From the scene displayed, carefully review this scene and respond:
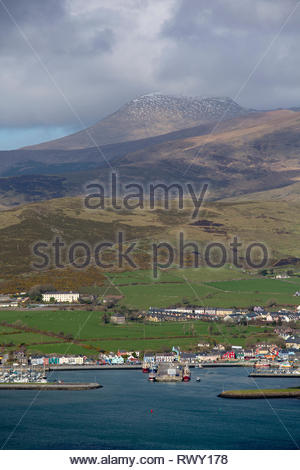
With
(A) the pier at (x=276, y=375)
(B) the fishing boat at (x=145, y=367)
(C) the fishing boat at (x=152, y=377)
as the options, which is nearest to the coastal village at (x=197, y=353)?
(B) the fishing boat at (x=145, y=367)

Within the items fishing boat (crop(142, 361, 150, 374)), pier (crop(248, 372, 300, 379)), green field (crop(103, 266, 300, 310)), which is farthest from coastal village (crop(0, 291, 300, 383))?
green field (crop(103, 266, 300, 310))

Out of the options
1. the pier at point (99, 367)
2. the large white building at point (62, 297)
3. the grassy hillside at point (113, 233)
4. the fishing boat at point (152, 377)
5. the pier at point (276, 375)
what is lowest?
the pier at point (276, 375)

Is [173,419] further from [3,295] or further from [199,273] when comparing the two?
[199,273]

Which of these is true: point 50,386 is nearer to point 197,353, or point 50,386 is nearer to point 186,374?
point 186,374

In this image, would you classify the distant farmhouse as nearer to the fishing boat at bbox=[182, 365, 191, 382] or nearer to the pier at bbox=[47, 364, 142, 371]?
the pier at bbox=[47, 364, 142, 371]

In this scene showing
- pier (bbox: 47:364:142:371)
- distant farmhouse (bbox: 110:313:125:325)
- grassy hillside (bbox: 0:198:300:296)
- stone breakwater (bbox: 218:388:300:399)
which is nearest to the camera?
stone breakwater (bbox: 218:388:300:399)

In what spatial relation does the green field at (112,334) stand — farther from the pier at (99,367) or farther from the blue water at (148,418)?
the blue water at (148,418)

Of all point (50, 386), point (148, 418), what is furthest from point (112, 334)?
point (148, 418)
